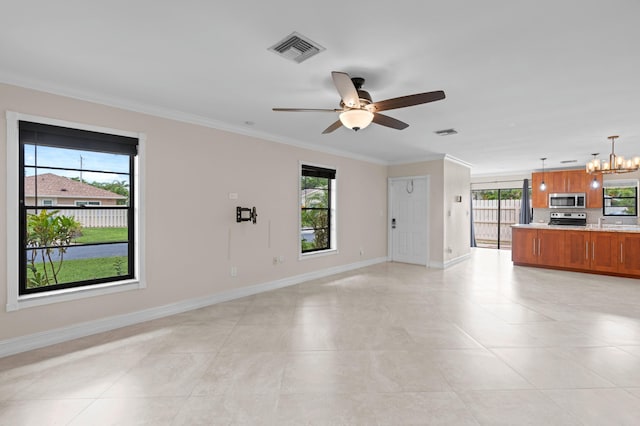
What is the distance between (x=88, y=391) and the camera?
227cm

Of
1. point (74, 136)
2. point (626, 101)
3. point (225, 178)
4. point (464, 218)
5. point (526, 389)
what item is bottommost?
point (526, 389)

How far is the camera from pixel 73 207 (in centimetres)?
324

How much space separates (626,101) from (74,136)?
5819mm

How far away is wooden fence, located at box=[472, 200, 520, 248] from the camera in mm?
9898

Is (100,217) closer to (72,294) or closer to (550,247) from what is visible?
(72,294)

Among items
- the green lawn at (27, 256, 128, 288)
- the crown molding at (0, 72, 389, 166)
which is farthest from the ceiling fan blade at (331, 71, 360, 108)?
the green lawn at (27, 256, 128, 288)

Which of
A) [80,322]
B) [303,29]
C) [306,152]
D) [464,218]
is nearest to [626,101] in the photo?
[303,29]

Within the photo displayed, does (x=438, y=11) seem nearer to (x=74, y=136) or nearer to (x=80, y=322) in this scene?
(x=74, y=136)

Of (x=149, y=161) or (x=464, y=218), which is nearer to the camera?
(x=149, y=161)

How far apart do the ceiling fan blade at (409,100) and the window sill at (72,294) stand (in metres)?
3.22

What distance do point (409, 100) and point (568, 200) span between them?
7.92m

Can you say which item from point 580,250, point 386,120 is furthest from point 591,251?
point 386,120

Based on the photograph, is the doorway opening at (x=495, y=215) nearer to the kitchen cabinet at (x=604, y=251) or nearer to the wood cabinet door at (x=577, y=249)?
the wood cabinet door at (x=577, y=249)

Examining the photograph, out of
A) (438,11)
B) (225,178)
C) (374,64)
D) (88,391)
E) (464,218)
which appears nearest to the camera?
(438,11)
